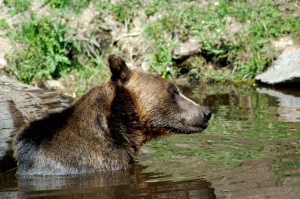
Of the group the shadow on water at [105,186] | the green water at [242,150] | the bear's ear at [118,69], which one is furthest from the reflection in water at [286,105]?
the shadow on water at [105,186]

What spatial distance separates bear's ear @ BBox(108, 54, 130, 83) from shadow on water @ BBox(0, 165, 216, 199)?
1129 mm

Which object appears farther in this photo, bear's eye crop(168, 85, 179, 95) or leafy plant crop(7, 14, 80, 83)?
leafy plant crop(7, 14, 80, 83)

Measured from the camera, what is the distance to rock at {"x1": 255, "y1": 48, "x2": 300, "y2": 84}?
14127 millimetres

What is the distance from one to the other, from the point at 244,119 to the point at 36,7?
25.0ft

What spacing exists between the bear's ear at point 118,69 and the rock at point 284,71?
6.40 metres

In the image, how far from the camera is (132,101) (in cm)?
839

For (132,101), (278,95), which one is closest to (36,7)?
(278,95)

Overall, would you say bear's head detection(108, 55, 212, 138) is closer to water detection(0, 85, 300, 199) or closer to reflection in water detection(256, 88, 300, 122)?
water detection(0, 85, 300, 199)

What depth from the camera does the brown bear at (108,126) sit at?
809cm

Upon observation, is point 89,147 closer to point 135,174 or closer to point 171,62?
point 135,174

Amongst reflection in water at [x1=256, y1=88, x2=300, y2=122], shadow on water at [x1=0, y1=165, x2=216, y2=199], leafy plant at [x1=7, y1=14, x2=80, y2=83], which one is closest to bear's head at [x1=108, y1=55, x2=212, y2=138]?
shadow on water at [x1=0, y1=165, x2=216, y2=199]

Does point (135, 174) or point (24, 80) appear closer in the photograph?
point (135, 174)

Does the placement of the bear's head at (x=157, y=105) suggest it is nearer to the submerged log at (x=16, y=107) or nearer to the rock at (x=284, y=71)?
the submerged log at (x=16, y=107)

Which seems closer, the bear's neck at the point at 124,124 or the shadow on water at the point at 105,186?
the shadow on water at the point at 105,186
